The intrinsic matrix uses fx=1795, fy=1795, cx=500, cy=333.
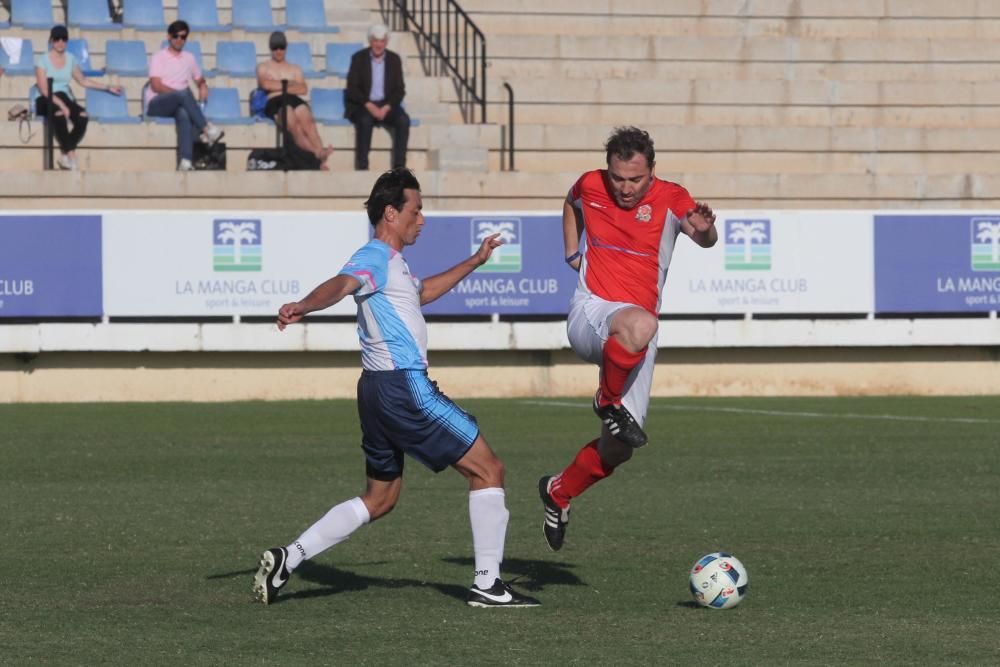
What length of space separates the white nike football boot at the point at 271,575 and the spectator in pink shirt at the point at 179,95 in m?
14.0

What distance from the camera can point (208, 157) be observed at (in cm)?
2139

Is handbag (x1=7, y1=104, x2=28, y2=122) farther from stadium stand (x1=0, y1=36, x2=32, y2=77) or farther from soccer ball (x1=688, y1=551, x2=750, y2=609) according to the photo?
soccer ball (x1=688, y1=551, x2=750, y2=609)

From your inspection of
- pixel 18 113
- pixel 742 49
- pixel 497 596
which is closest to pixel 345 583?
pixel 497 596

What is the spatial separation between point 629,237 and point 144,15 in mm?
17547

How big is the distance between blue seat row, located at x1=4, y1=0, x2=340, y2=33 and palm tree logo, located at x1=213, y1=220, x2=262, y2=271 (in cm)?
625

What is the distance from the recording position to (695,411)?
18344 mm

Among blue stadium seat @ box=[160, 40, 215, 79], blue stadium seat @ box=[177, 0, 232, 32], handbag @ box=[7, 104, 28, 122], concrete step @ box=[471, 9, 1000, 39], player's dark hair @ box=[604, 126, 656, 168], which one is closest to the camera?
player's dark hair @ box=[604, 126, 656, 168]

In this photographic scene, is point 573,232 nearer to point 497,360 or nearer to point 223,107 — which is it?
point 497,360

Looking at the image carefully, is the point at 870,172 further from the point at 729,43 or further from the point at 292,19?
the point at 292,19

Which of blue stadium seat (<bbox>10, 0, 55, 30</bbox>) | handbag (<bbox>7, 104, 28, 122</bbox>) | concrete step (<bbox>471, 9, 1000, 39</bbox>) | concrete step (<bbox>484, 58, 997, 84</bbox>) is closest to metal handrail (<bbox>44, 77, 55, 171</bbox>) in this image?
handbag (<bbox>7, 104, 28, 122</bbox>)

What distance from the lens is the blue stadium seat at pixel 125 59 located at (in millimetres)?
23562

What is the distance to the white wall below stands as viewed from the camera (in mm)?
19516

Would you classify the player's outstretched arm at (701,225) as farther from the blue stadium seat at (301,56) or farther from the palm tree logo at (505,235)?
the blue stadium seat at (301,56)

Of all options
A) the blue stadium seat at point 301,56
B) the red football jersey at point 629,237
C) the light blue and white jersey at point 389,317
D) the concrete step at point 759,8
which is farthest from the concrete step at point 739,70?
the light blue and white jersey at point 389,317
